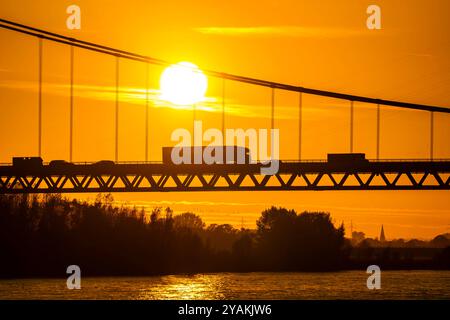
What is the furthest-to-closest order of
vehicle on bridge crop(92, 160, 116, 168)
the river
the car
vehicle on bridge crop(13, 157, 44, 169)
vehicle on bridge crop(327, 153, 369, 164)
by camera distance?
vehicle on bridge crop(13, 157, 44, 169), the car, vehicle on bridge crop(92, 160, 116, 168), vehicle on bridge crop(327, 153, 369, 164), the river

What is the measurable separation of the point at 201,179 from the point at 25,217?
119 feet

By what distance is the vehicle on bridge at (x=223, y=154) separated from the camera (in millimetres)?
114875

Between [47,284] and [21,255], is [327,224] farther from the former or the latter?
[47,284]

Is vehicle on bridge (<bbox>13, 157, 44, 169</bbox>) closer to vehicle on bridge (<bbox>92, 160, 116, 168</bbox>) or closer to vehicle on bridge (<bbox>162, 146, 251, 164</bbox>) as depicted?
vehicle on bridge (<bbox>92, 160, 116, 168</bbox>)

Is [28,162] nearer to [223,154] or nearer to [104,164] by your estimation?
[104,164]

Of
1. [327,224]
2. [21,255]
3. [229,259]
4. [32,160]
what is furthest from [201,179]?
[327,224]

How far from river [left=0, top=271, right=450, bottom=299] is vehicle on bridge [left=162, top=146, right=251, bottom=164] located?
11.8 metres

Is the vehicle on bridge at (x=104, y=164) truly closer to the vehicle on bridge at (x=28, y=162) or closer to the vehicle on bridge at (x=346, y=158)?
the vehicle on bridge at (x=28, y=162)

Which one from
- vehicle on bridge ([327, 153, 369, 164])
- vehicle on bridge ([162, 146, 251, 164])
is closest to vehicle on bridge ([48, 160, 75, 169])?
vehicle on bridge ([162, 146, 251, 164])

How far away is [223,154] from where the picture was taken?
115938 millimetres

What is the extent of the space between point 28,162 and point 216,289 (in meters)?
22.5

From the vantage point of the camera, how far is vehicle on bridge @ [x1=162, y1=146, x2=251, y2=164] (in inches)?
4523

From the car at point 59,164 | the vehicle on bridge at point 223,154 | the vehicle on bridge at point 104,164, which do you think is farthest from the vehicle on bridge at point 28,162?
the vehicle on bridge at point 223,154

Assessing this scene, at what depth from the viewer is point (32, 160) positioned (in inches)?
4697
